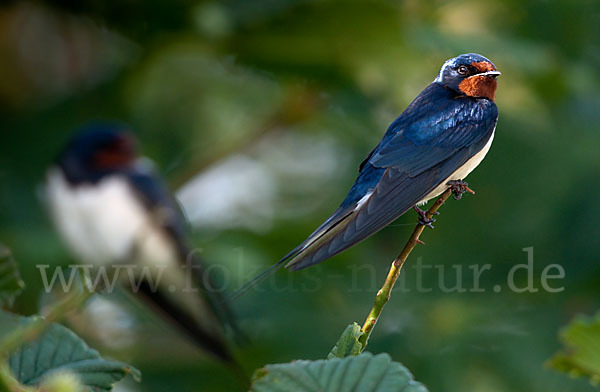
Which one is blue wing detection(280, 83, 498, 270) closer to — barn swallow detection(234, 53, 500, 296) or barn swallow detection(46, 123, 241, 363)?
barn swallow detection(234, 53, 500, 296)

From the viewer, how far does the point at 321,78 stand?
9.48 feet

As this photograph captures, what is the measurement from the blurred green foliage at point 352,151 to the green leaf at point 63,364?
1.79 metres

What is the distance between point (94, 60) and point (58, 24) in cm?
22

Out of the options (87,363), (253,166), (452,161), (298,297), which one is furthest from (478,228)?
(87,363)

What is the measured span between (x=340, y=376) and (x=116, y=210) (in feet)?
6.25

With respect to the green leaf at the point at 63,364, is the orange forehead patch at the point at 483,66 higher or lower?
higher

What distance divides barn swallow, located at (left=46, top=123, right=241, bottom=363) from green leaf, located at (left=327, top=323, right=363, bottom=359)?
1458 millimetres

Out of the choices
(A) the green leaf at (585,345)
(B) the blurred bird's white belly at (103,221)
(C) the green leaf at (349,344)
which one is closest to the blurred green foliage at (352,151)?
(B) the blurred bird's white belly at (103,221)

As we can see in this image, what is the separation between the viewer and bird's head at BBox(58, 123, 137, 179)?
252 cm

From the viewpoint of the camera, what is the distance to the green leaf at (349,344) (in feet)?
2.20

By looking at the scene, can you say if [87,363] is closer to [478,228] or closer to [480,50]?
[480,50]

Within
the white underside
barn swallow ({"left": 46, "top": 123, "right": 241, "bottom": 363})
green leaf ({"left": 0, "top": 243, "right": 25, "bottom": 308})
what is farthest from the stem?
the white underside

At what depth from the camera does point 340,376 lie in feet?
1.93

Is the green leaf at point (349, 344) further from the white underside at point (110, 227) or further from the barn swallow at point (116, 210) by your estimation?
the white underside at point (110, 227)
